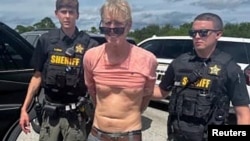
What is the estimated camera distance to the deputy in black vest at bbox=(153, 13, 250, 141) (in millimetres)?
2816

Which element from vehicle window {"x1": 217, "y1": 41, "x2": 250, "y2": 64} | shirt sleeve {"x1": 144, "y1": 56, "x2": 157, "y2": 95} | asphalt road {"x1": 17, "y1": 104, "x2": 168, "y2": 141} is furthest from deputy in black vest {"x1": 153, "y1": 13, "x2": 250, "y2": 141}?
vehicle window {"x1": 217, "y1": 41, "x2": 250, "y2": 64}

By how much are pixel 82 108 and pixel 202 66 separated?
3.72 ft

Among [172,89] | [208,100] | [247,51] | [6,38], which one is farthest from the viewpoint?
[247,51]

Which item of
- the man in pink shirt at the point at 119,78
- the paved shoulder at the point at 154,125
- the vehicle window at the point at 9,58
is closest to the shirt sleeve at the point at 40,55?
the man in pink shirt at the point at 119,78

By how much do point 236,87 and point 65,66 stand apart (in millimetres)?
1368

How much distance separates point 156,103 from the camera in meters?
9.04

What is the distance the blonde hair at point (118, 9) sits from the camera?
273 centimetres

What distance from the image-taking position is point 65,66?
11.5 ft

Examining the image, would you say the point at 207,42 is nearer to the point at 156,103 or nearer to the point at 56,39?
the point at 56,39

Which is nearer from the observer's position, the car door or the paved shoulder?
the car door

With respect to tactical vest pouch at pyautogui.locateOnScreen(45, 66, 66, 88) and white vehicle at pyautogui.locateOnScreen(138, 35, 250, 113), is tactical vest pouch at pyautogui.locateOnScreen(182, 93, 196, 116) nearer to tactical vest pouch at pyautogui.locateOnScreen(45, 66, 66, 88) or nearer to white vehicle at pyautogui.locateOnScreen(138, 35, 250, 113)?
tactical vest pouch at pyautogui.locateOnScreen(45, 66, 66, 88)

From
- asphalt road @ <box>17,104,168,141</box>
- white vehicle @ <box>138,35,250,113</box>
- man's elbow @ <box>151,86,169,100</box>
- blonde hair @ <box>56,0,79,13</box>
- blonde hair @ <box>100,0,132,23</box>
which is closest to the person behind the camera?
blonde hair @ <box>100,0,132,23</box>

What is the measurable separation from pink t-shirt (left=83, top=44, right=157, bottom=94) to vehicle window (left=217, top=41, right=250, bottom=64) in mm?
4533

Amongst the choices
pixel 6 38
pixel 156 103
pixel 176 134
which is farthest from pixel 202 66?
pixel 156 103
